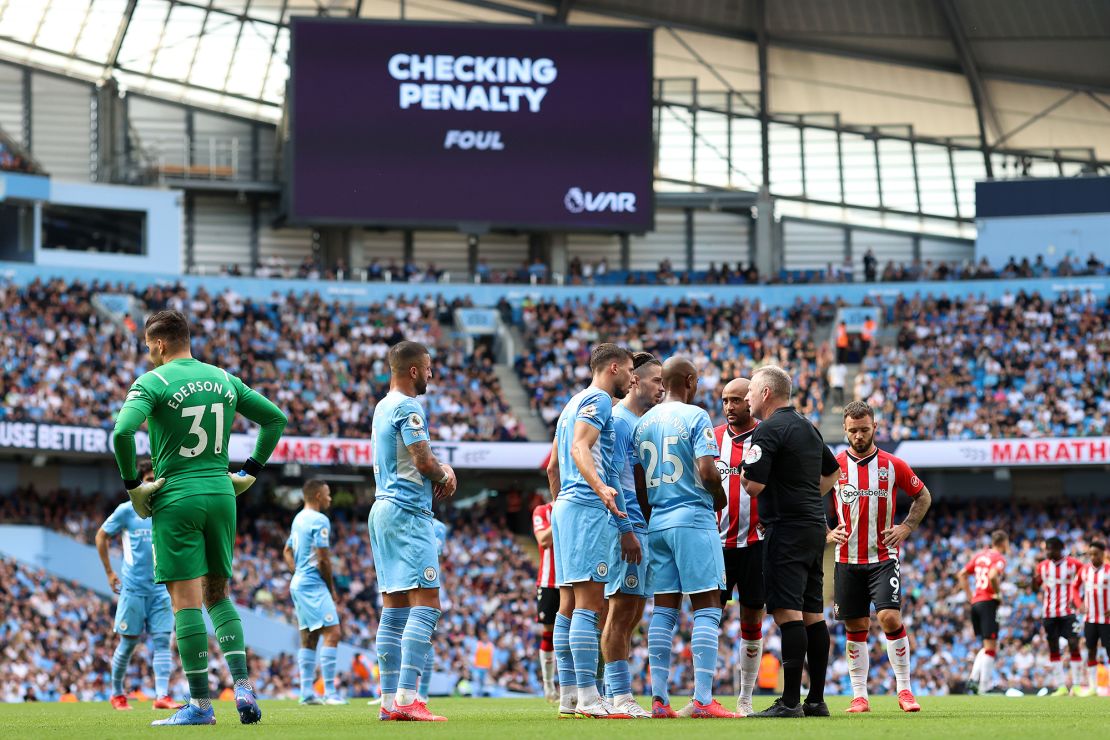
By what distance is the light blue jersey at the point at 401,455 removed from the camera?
10.9 metres

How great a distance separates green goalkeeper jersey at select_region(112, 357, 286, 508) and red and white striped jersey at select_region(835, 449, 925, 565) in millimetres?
4977

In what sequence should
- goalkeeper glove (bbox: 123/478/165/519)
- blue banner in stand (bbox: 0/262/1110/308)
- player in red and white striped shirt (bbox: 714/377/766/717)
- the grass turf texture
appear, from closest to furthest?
the grass turf texture, goalkeeper glove (bbox: 123/478/165/519), player in red and white striped shirt (bbox: 714/377/766/717), blue banner in stand (bbox: 0/262/1110/308)

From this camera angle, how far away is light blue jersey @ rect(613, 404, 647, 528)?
11.1 metres

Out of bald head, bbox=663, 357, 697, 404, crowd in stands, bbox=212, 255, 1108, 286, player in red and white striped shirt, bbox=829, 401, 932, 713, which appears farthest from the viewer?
A: crowd in stands, bbox=212, 255, 1108, 286

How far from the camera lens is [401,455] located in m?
11.0

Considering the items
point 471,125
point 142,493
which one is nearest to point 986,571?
point 142,493

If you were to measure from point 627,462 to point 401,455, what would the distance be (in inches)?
63.8

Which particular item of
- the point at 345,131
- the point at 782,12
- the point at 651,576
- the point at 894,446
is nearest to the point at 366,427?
the point at 345,131

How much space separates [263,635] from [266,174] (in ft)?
69.7

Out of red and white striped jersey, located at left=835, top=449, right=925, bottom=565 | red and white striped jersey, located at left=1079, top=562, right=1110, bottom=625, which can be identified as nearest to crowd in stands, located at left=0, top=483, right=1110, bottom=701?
red and white striped jersey, located at left=1079, top=562, right=1110, bottom=625

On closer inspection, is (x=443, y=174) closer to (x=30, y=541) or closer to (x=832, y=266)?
(x=832, y=266)

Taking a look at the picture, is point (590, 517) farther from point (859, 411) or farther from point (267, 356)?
point (267, 356)

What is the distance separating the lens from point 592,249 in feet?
169

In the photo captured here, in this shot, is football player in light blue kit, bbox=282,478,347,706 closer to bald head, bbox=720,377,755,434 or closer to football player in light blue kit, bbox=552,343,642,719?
bald head, bbox=720,377,755,434
